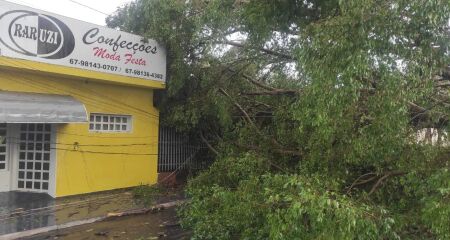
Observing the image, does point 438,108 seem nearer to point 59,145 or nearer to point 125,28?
point 59,145

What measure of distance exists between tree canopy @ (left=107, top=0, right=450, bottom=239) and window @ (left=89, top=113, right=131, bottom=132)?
433cm

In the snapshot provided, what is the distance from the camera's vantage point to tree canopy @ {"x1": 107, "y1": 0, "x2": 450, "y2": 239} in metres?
5.11

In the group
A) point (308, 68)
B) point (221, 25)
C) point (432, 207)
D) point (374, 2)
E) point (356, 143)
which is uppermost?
point (221, 25)

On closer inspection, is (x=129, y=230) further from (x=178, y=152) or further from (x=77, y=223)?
(x=178, y=152)

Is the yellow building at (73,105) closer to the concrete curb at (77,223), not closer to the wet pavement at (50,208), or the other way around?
the wet pavement at (50,208)

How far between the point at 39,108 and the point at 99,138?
2.34m

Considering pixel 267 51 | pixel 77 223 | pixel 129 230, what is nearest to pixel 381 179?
pixel 129 230

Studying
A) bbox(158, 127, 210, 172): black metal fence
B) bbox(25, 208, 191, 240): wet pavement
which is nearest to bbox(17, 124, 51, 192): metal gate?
bbox(25, 208, 191, 240): wet pavement

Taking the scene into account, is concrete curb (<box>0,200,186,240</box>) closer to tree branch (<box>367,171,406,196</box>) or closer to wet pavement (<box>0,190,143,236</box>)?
wet pavement (<box>0,190,143,236</box>)

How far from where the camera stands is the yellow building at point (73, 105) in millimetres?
9961

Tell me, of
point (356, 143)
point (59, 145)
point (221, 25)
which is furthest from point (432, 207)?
point (59, 145)

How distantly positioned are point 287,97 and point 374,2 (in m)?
5.53

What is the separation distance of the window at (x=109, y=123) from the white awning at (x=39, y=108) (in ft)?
3.47

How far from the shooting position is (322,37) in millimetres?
5441
